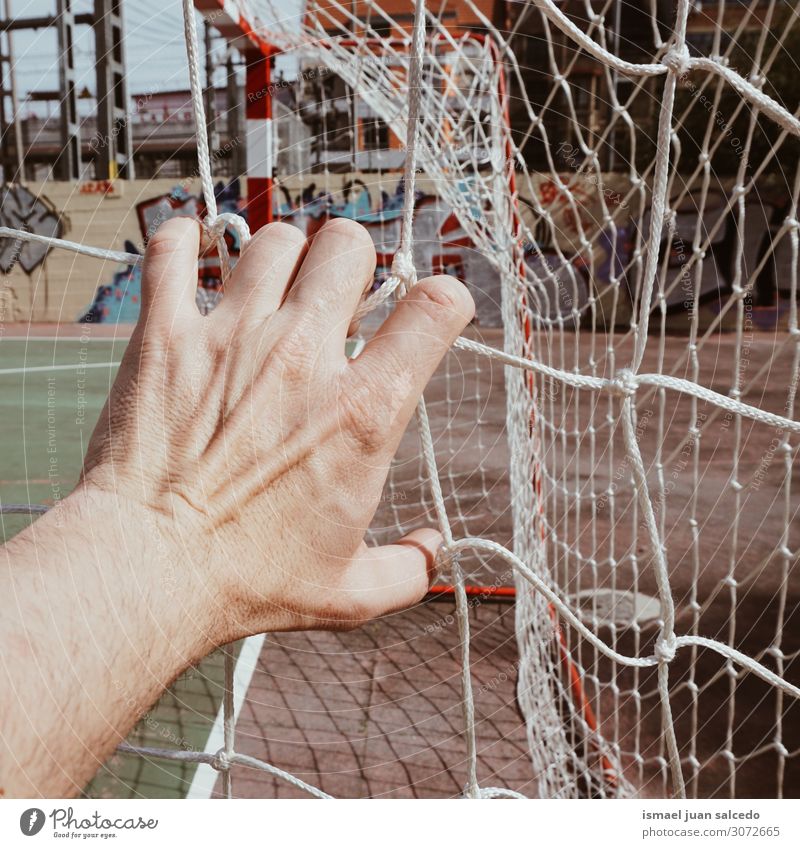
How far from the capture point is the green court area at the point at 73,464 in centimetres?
104

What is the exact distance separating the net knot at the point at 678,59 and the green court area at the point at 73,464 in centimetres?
74

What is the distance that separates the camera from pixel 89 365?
446cm

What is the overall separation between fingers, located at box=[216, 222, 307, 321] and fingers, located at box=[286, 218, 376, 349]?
15 mm

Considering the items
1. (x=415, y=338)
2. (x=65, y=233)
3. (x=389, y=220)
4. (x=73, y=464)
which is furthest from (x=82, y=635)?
(x=65, y=233)

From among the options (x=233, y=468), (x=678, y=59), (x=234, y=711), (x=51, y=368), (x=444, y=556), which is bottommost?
(x=234, y=711)

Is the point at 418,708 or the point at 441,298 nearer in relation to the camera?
the point at 441,298

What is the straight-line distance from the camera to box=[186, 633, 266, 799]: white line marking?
1027 mm

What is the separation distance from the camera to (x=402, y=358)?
483 millimetres

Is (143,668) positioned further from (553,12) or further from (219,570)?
(553,12)

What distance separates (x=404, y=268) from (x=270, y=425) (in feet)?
0.65

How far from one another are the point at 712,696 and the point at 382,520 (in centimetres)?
108

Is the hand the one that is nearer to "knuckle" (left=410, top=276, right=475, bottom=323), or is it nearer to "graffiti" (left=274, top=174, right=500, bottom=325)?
"knuckle" (left=410, top=276, right=475, bottom=323)

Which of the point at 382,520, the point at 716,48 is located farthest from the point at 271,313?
the point at 382,520

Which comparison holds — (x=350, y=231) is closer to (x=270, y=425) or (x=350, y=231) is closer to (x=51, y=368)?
(x=270, y=425)
